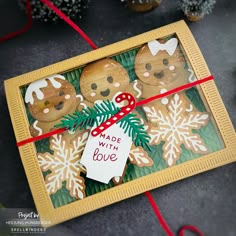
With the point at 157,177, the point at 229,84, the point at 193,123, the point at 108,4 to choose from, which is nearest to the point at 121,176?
the point at 157,177

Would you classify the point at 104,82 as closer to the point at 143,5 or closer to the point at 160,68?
the point at 160,68

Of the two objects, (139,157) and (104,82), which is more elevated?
(104,82)

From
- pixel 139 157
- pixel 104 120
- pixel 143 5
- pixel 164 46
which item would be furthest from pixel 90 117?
pixel 143 5

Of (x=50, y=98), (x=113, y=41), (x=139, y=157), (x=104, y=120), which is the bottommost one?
(x=139, y=157)

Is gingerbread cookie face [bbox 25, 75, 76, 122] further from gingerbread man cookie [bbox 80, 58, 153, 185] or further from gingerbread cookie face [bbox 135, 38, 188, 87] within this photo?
gingerbread cookie face [bbox 135, 38, 188, 87]

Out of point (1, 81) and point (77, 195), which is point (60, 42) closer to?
point (1, 81)

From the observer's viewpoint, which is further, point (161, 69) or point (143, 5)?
point (143, 5)
